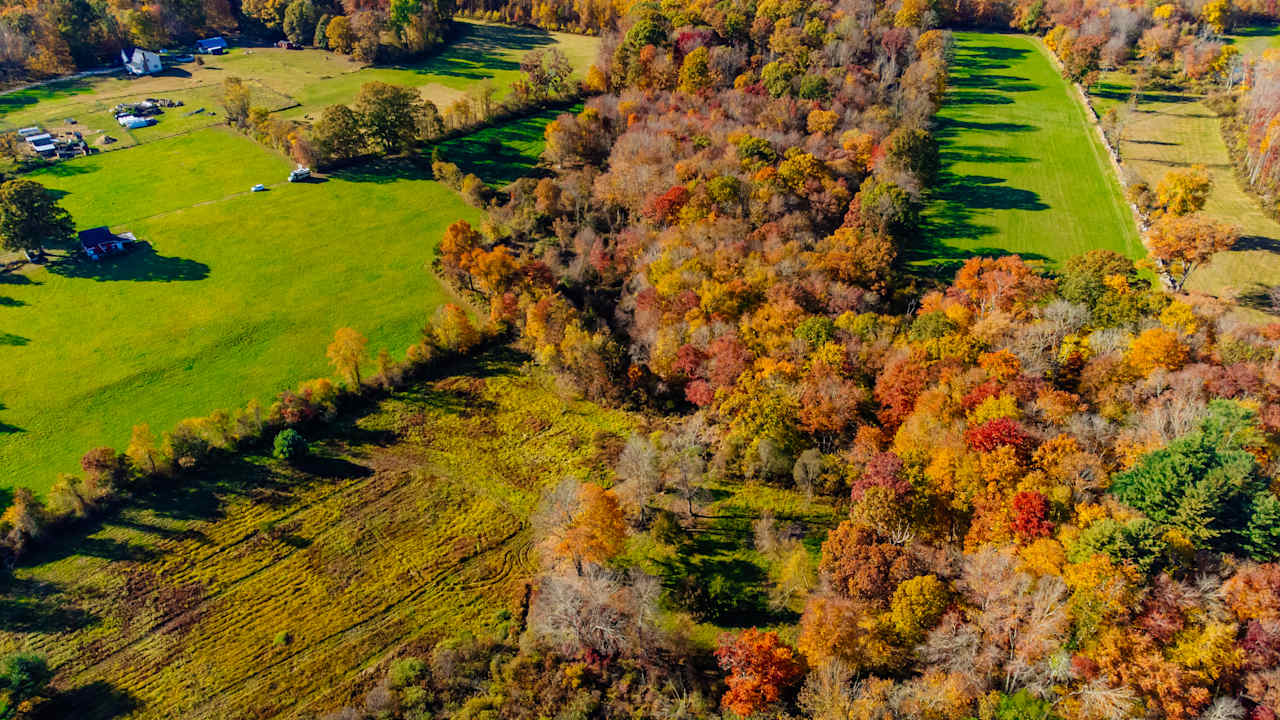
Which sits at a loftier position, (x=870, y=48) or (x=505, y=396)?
(x=870, y=48)

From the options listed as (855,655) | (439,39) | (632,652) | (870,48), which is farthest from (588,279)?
(439,39)

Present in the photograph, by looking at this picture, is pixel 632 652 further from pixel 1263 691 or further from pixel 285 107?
pixel 285 107

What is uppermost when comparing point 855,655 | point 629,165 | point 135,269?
point 629,165

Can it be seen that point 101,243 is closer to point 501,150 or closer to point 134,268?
point 134,268

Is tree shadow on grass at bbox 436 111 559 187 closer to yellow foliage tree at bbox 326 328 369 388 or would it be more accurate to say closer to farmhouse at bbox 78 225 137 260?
farmhouse at bbox 78 225 137 260

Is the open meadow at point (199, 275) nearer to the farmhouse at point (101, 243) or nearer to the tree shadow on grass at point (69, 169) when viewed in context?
the tree shadow on grass at point (69, 169)

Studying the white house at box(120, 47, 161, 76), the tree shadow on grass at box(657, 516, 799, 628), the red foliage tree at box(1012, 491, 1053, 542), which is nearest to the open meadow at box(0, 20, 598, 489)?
the white house at box(120, 47, 161, 76)

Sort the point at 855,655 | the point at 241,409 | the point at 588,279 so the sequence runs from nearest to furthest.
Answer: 1. the point at 855,655
2. the point at 241,409
3. the point at 588,279
